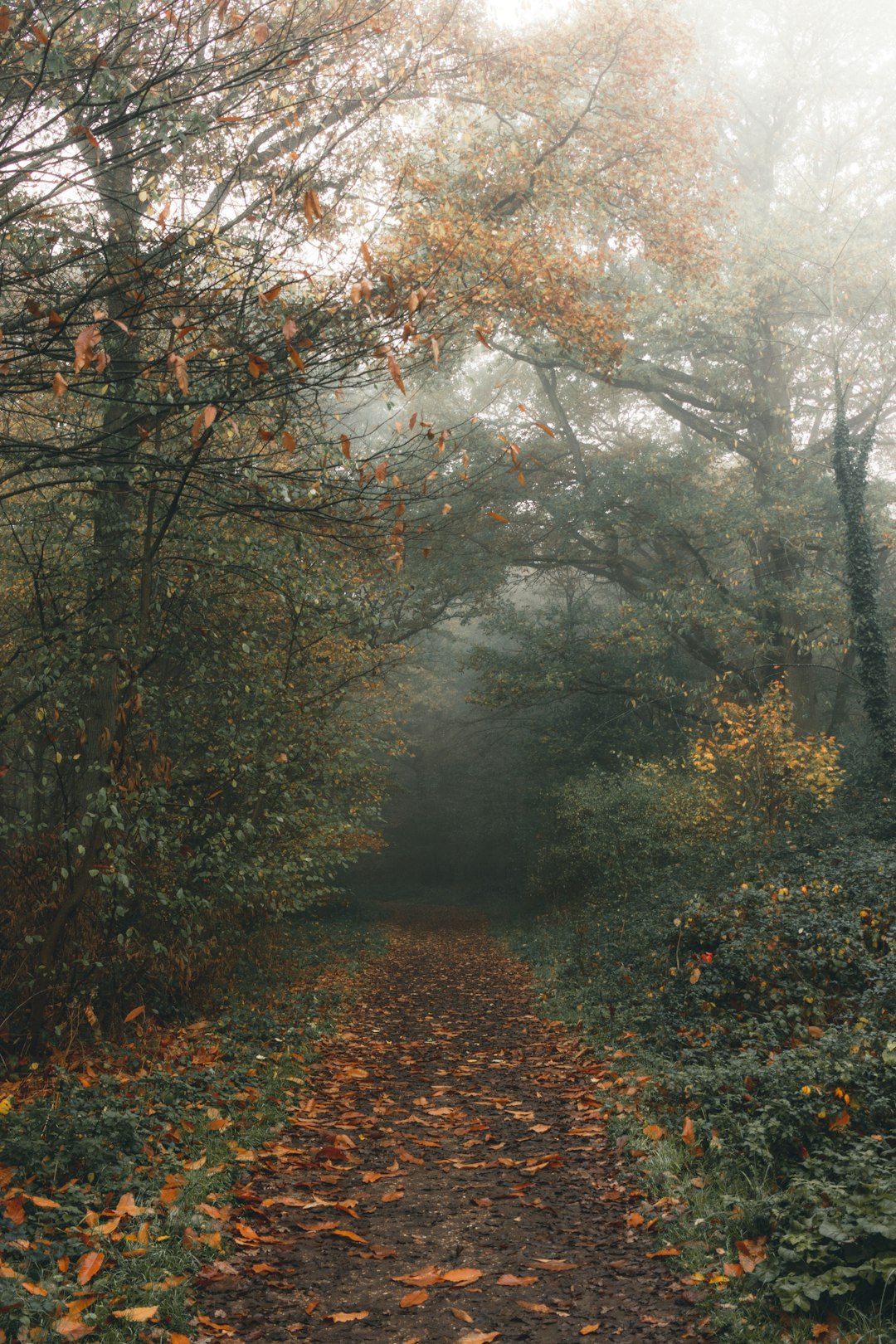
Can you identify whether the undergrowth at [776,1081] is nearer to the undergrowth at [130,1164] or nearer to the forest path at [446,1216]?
the forest path at [446,1216]

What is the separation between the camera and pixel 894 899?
7191 millimetres

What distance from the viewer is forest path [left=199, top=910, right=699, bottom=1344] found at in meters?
3.38

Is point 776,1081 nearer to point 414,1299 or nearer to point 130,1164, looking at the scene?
point 414,1299

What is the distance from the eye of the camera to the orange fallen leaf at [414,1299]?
3.48 meters

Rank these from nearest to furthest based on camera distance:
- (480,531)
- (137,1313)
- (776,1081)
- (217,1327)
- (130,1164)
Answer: (137,1313)
(217,1327)
(130,1164)
(776,1081)
(480,531)

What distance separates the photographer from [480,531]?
1970 centimetres

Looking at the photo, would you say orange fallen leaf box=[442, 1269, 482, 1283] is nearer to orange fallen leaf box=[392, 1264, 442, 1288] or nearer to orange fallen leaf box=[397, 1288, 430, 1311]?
orange fallen leaf box=[392, 1264, 442, 1288]

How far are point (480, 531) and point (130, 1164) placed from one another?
1645 centimetres

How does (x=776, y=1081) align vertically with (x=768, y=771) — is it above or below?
below

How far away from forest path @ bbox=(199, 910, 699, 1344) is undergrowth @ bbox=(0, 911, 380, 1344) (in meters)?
0.19

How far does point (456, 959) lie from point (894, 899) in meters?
9.29

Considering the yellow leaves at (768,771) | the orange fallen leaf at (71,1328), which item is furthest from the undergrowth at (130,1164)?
the yellow leaves at (768,771)

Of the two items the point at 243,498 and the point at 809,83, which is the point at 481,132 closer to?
the point at 243,498

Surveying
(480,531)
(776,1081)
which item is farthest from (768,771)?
(480,531)
